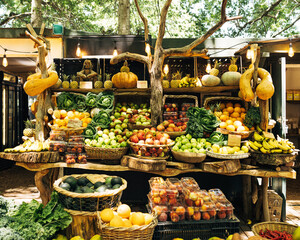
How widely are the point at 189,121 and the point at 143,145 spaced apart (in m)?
0.90

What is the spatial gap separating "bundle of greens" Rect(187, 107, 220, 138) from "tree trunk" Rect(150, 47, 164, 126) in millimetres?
527

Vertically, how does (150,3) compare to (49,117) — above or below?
above

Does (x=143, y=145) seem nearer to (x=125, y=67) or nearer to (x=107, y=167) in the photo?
(x=107, y=167)

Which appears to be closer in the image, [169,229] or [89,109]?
[169,229]

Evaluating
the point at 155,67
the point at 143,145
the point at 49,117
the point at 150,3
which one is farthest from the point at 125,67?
the point at 150,3

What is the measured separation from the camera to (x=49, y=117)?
14.1ft

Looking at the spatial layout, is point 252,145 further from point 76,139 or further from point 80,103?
point 80,103

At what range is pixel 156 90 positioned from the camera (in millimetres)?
4090

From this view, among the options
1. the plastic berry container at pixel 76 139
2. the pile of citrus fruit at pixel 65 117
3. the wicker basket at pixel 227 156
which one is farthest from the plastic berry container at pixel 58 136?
the wicker basket at pixel 227 156

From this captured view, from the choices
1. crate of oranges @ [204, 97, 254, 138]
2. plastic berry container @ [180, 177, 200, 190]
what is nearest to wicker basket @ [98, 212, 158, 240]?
plastic berry container @ [180, 177, 200, 190]

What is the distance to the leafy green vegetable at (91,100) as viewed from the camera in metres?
4.48

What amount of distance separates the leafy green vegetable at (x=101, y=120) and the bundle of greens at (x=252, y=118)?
79.2 inches

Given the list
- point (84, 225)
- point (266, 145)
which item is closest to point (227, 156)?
point (266, 145)

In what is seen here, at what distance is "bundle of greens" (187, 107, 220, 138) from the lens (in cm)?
372
